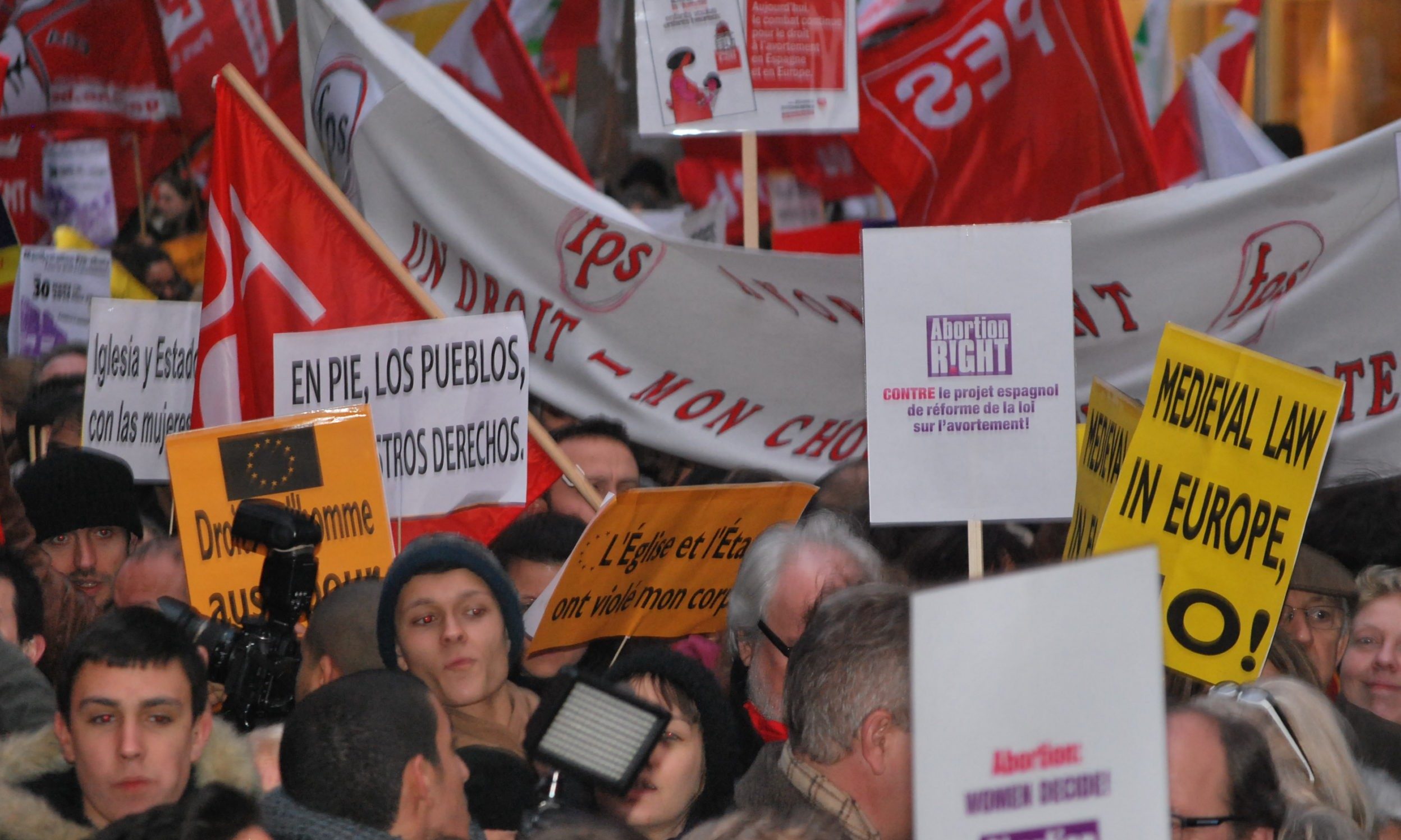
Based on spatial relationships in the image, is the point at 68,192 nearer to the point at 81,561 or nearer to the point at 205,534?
the point at 81,561

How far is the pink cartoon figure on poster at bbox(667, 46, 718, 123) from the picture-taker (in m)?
6.32

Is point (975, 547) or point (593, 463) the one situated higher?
point (593, 463)

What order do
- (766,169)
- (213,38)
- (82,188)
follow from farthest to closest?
1. (82,188)
2. (766,169)
3. (213,38)

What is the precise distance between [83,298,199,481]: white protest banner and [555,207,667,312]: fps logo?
124 centimetres

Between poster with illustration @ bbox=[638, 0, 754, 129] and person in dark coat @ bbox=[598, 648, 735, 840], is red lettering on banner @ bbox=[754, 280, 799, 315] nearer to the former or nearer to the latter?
poster with illustration @ bbox=[638, 0, 754, 129]

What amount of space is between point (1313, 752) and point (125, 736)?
1.98m

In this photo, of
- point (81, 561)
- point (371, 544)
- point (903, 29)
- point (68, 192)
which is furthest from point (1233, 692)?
point (68, 192)

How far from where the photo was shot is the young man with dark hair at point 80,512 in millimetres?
5012

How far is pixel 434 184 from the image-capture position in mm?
5914

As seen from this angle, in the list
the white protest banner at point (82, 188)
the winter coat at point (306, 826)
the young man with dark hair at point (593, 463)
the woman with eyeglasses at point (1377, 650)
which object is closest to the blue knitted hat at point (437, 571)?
the winter coat at point (306, 826)

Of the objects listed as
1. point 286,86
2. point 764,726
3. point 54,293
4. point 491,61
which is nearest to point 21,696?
point 764,726

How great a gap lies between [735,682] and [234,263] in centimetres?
228

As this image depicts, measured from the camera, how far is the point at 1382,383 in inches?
196

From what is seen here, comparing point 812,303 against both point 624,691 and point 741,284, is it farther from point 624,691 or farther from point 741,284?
point 624,691
